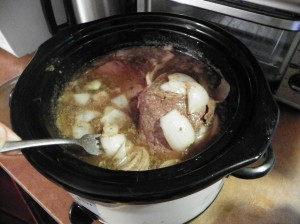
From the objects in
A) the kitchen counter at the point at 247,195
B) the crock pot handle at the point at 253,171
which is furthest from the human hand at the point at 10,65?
the crock pot handle at the point at 253,171

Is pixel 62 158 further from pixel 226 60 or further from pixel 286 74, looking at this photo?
pixel 286 74

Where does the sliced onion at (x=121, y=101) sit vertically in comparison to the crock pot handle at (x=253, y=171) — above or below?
above

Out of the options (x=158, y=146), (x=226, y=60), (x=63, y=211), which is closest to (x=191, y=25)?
(x=226, y=60)

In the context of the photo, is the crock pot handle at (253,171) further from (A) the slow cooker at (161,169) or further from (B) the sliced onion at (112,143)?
(B) the sliced onion at (112,143)

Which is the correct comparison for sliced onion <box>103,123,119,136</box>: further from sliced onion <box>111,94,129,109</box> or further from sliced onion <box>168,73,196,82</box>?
sliced onion <box>168,73,196,82</box>

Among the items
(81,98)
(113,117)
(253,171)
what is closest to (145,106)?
(113,117)

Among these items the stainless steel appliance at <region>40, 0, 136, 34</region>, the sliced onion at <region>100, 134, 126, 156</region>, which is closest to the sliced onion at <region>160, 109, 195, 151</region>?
the sliced onion at <region>100, 134, 126, 156</region>

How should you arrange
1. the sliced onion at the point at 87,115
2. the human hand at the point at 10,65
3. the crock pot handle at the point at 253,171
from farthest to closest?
the human hand at the point at 10,65
the sliced onion at the point at 87,115
the crock pot handle at the point at 253,171

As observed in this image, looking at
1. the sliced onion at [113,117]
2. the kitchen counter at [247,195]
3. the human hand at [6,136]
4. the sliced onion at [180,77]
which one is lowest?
the kitchen counter at [247,195]
